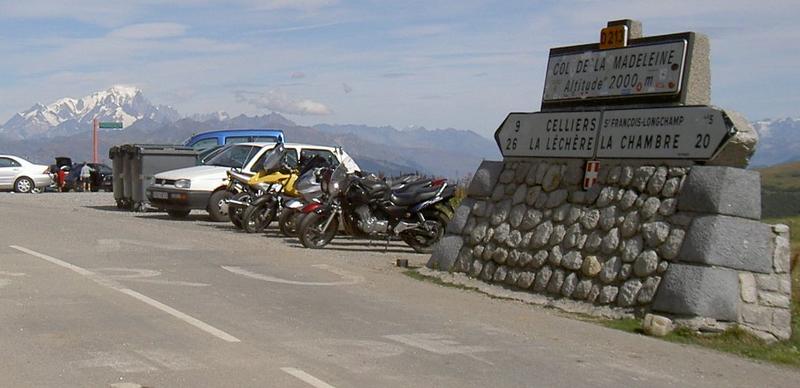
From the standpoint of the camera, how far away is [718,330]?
10.6 m

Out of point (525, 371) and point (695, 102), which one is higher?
point (695, 102)

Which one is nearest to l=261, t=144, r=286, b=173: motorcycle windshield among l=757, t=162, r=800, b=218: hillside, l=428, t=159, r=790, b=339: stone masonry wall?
l=428, t=159, r=790, b=339: stone masonry wall

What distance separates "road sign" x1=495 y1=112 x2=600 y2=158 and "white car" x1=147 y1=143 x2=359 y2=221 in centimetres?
784

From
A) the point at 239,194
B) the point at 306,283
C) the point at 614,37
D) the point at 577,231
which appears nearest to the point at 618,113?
the point at 614,37

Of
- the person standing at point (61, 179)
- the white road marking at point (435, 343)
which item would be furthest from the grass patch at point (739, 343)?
the person standing at point (61, 179)

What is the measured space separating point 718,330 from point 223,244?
879cm

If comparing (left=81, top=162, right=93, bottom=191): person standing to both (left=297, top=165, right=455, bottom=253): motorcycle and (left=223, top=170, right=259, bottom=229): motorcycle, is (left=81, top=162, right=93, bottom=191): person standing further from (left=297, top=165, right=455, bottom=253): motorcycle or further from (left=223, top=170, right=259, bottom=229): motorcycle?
(left=297, top=165, right=455, bottom=253): motorcycle

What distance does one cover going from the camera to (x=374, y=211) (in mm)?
17422

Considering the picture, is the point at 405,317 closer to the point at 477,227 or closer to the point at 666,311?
the point at 666,311

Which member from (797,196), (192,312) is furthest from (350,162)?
(797,196)

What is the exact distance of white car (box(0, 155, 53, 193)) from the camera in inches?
1555

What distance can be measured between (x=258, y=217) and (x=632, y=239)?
9.19 m

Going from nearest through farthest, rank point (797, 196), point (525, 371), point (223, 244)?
point (525, 371)
point (223, 244)
point (797, 196)

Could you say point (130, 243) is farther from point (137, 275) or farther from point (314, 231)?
point (137, 275)
